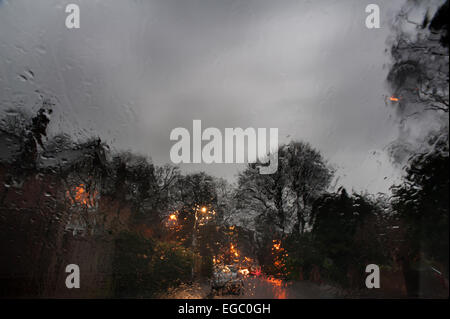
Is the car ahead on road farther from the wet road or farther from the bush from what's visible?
the wet road

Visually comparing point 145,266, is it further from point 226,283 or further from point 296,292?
point 296,292

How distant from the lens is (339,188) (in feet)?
23.8

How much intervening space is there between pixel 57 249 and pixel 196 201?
18058mm

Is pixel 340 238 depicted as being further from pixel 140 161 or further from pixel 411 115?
pixel 140 161

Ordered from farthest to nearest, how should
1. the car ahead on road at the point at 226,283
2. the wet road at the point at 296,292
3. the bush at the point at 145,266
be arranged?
the car ahead on road at the point at 226,283, the bush at the point at 145,266, the wet road at the point at 296,292

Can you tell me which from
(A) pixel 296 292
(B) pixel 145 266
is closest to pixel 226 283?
(B) pixel 145 266

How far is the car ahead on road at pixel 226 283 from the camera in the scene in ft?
41.9

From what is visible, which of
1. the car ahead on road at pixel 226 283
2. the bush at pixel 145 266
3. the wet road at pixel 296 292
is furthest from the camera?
the car ahead on road at pixel 226 283

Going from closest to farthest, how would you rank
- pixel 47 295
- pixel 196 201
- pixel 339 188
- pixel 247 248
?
pixel 47 295 → pixel 339 188 → pixel 196 201 → pixel 247 248

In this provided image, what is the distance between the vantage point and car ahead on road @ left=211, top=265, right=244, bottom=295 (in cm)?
1278

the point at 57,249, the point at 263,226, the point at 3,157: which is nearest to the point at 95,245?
the point at 57,249

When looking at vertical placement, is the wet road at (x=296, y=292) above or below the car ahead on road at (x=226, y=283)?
above

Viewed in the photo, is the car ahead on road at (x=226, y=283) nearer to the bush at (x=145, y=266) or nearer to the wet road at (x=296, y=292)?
the bush at (x=145, y=266)

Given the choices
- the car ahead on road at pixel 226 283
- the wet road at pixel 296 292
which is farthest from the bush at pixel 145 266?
the wet road at pixel 296 292
